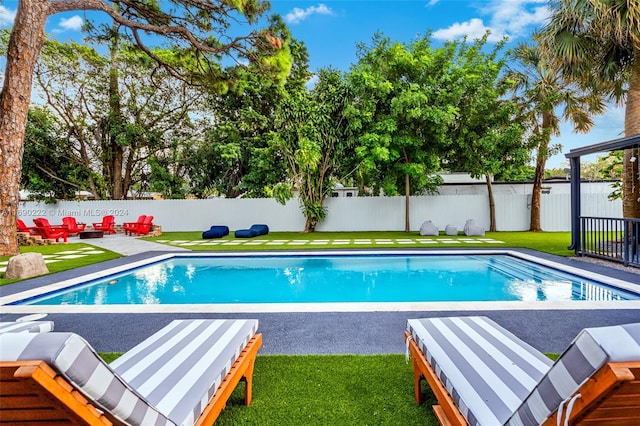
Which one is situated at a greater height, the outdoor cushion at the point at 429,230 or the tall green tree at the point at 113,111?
the tall green tree at the point at 113,111

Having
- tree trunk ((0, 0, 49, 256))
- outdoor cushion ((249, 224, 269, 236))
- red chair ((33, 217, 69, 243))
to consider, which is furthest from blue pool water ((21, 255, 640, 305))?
red chair ((33, 217, 69, 243))

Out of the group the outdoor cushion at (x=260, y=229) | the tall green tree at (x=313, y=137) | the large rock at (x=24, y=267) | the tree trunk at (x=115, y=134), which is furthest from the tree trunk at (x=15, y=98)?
the tall green tree at (x=313, y=137)

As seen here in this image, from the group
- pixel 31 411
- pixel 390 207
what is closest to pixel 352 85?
pixel 390 207

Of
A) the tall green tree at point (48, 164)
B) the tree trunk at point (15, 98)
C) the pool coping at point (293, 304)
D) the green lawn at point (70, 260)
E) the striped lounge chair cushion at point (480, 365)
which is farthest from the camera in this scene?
the tall green tree at point (48, 164)

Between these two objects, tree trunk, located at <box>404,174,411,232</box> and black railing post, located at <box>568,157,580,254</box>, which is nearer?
black railing post, located at <box>568,157,580,254</box>

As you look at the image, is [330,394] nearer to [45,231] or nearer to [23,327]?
[23,327]

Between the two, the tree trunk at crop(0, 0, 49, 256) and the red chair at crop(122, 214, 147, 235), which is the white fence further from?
the tree trunk at crop(0, 0, 49, 256)

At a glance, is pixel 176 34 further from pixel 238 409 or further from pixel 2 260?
pixel 238 409

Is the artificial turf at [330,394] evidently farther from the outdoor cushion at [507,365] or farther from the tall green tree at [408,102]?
the tall green tree at [408,102]

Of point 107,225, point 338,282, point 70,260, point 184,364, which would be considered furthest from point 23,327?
point 107,225

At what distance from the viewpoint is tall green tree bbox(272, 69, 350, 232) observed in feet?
44.9

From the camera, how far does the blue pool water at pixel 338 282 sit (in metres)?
5.58

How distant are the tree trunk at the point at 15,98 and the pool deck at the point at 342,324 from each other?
6.60 meters

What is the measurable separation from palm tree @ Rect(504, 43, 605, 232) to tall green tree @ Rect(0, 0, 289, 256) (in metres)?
9.80
